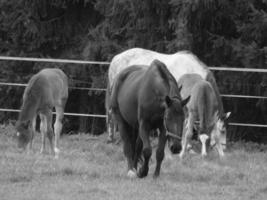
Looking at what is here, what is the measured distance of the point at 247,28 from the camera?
1875cm

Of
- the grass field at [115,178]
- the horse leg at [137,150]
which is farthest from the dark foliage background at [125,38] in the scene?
the horse leg at [137,150]

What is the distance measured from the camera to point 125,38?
21.9 meters

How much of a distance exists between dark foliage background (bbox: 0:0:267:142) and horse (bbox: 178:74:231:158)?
3484 millimetres

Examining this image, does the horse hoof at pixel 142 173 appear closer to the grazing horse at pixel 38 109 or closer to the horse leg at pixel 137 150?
the horse leg at pixel 137 150

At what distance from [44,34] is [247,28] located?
715cm

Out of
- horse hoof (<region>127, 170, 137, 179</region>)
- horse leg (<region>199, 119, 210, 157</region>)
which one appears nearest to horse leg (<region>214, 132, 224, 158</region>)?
horse leg (<region>199, 119, 210, 157</region>)

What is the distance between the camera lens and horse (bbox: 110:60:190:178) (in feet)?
30.5

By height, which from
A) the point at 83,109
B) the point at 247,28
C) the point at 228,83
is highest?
the point at 247,28

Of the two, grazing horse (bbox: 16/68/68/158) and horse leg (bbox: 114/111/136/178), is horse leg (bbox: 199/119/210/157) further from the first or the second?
horse leg (bbox: 114/111/136/178)

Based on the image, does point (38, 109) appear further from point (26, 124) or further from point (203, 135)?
point (203, 135)

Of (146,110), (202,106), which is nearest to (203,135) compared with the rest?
(202,106)

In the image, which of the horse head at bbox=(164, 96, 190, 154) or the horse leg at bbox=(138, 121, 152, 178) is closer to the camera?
the horse head at bbox=(164, 96, 190, 154)

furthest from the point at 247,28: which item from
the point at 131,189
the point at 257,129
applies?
the point at 131,189

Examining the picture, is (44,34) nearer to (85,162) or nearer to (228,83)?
(228,83)
